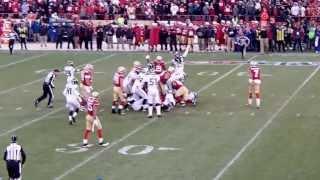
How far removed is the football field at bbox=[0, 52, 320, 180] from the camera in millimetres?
19047

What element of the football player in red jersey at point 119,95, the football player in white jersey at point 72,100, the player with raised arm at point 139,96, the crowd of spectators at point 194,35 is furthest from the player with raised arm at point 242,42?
the football player in white jersey at point 72,100

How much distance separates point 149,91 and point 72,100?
7.04 ft

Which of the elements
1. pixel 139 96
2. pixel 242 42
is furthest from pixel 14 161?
pixel 242 42

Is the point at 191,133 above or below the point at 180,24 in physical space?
below

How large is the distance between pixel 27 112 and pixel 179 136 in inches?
221

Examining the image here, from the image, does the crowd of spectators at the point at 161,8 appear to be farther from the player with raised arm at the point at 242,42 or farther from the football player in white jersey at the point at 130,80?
the football player in white jersey at the point at 130,80

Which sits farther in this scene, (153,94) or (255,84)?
(255,84)

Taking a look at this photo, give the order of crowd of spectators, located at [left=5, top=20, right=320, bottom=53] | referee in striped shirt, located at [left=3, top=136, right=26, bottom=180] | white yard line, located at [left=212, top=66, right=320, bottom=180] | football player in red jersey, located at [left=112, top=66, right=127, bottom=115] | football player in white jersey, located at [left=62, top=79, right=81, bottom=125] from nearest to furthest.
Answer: referee in striped shirt, located at [left=3, top=136, right=26, bottom=180] < white yard line, located at [left=212, top=66, right=320, bottom=180] < football player in white jersey, located at [left=62, top=79, right=81, bottom=125] < football player in red jersey, located at [left=112, top=66, right=127, bottom=115] < crowd of spectators, located at [left=5, top=20, right=320, bottom=53]

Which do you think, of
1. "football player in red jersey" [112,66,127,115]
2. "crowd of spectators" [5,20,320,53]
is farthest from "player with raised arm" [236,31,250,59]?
"football player in red jersey" [112,66,127,115]

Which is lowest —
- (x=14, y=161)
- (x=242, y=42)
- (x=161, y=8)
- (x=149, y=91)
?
(x=14, y=161)

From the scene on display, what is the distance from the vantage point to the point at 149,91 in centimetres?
2528

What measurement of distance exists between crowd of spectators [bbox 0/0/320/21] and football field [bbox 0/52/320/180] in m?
9.34

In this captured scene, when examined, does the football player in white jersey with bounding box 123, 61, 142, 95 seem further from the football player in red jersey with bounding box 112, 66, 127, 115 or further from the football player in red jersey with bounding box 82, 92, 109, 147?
the football player in red jersey with bounding box 82, 92, 109, 147

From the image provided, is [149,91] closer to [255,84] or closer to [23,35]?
[255,84]
